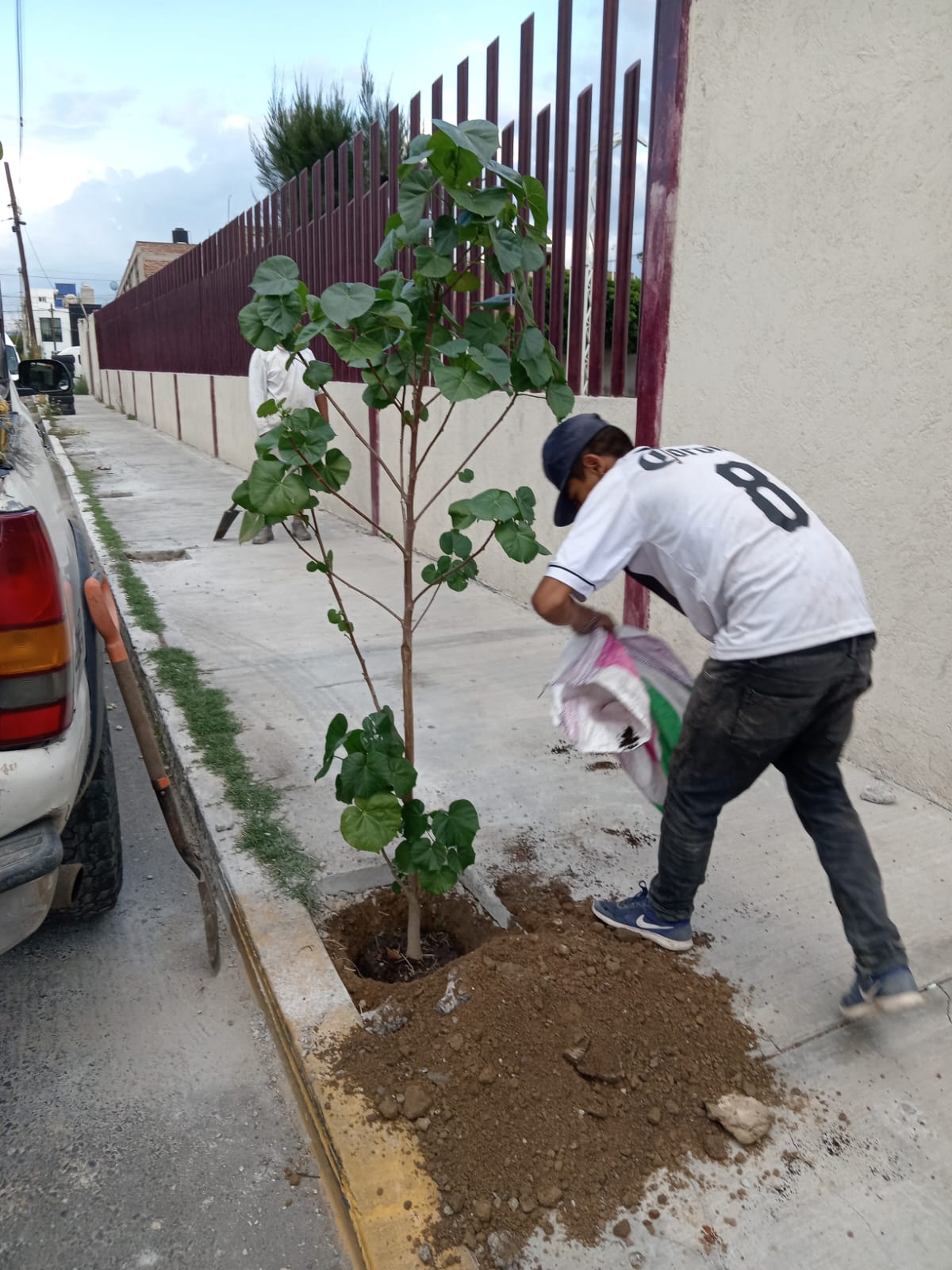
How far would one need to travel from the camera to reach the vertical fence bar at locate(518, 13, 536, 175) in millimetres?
5574

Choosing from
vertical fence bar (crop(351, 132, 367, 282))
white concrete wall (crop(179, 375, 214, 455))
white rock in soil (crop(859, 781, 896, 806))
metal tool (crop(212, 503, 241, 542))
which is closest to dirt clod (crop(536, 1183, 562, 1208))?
white rock in soil (crop(859, 781, 896, 806))

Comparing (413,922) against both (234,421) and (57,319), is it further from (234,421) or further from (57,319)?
(57,319)

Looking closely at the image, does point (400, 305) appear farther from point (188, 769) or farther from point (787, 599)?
point (188, 769)

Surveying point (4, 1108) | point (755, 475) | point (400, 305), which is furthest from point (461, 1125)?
point (400, 305)

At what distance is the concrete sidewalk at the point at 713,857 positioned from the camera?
199 cm

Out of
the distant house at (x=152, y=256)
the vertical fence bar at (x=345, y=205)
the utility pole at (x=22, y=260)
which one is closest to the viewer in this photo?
the vertical fence bar at (x=345, y=205)

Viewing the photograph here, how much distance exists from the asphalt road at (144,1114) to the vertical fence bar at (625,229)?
11.6 feet

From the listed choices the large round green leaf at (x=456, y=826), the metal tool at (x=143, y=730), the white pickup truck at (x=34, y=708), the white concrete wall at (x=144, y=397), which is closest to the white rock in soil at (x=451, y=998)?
the large round green leaf at (x=456, y=826)

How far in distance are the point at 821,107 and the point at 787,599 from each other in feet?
8.14

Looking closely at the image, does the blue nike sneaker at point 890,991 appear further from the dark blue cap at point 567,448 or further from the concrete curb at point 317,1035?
the dark blue cap at point 567,448

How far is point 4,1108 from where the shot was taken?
2355 mm

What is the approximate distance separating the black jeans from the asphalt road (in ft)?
4.06

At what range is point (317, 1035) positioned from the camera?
2.46 meters

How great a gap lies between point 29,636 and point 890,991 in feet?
6.97
